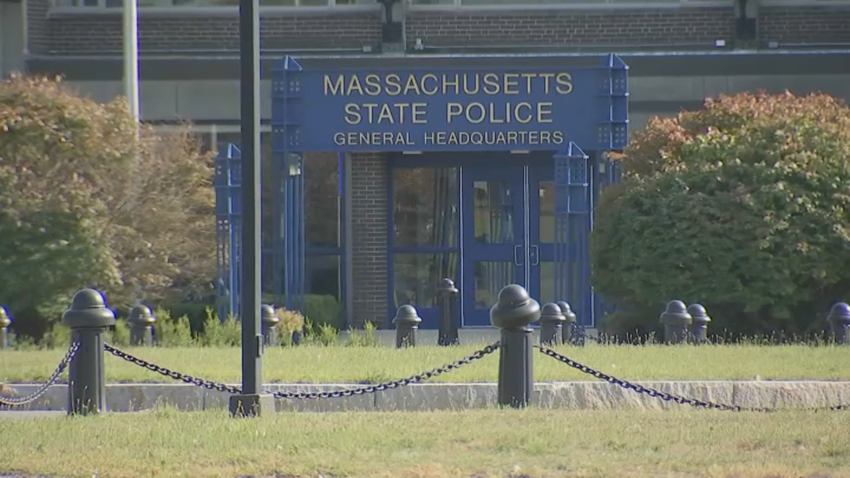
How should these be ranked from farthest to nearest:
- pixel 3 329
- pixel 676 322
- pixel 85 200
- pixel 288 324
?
1. pixel 288 324
2. pixel 85 200
3. pixel 3 329
4. pixel 676 322

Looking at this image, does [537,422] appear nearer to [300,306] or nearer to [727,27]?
[300,306]

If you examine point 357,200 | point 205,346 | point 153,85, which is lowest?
point 205,346

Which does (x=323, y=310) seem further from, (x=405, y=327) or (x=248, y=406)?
(x=248, y=406)

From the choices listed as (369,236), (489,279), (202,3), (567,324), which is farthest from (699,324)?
(202,3)

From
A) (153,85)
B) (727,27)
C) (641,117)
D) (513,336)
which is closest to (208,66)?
(153,85)

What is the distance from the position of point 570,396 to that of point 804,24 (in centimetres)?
1428

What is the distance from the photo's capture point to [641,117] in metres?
23.9

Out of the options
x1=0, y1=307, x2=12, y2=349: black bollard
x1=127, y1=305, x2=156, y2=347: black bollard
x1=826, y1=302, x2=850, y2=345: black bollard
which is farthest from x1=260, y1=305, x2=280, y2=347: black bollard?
x1=826, y1=302, x2=850, y2=345: black bollard

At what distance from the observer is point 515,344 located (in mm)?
10445

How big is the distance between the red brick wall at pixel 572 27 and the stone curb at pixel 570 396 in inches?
521

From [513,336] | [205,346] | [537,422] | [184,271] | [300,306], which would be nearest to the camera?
[537,422]

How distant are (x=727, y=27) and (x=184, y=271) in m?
10.4

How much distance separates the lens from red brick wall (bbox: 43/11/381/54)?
24875 millimetres

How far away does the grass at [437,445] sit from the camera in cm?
791
